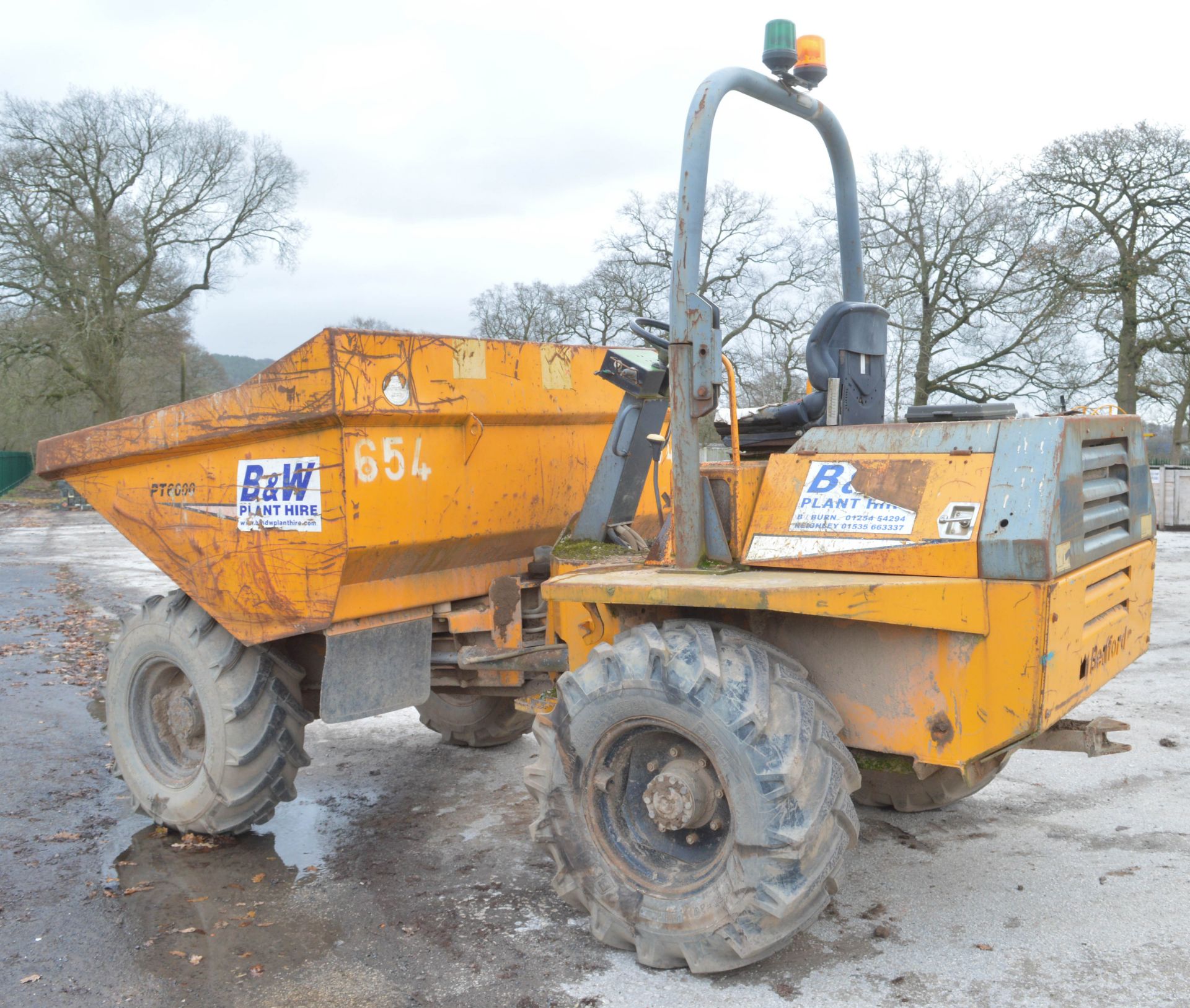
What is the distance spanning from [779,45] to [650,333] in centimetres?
115

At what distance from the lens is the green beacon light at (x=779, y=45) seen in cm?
372

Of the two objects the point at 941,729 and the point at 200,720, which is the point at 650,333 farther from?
the point at 200,720

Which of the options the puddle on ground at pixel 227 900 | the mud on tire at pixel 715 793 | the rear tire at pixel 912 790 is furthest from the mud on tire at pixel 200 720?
the rear tire at pixel 912 790

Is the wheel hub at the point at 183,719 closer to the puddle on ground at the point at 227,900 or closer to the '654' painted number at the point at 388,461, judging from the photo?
the puddle on ground at the point at 227,900

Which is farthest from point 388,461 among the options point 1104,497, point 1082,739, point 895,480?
point 1082,739

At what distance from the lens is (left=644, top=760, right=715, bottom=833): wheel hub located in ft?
11.5

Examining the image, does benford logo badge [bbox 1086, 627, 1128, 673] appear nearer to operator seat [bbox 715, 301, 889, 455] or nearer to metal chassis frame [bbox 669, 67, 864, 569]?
operator seat [bbox 715, 301, 889, 455]

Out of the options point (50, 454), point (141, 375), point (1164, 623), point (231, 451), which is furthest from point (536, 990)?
point (141, 375)

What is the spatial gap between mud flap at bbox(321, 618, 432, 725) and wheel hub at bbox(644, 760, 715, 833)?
145cm

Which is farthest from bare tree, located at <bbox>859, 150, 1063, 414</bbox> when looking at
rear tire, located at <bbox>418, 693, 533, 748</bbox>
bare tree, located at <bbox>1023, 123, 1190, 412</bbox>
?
rear tire, located at <bbox>418, 693, 533, 748</bbox>

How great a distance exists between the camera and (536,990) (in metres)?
3.45

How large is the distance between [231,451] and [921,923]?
3.23 metres

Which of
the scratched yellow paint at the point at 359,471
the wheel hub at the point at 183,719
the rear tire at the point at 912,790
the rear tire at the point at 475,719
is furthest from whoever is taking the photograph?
the rear tire at the point at 475,719

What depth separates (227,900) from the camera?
4.26 metres
